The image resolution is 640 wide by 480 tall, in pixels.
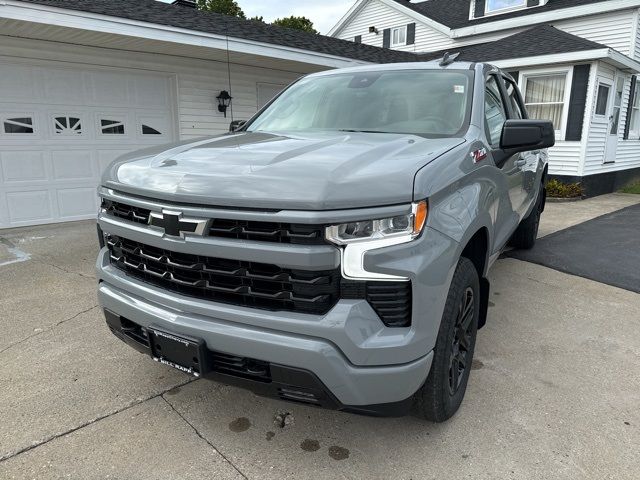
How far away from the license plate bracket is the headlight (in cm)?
71

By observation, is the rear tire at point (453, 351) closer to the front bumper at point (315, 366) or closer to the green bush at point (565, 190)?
the front bumper at point (315, 366)

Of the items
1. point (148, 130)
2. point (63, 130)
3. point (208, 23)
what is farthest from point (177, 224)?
point (208, 23)

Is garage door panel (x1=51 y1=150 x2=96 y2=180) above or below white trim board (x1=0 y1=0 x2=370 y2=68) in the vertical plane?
below

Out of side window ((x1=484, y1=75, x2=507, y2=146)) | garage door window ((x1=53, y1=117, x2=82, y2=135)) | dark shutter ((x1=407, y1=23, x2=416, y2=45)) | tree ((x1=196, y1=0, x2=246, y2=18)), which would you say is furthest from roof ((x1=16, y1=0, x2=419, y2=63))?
tree ((x1=196, y1=0, x2=246, y2=18))

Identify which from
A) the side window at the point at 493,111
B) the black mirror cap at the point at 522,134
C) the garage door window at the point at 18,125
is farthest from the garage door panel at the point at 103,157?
the black mirror cap at the point at 522,134

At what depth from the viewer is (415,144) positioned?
95.0 inches

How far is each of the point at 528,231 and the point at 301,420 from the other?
425 cm

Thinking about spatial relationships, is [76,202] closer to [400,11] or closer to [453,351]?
[453,351]

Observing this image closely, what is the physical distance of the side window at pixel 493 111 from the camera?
10.4 ft

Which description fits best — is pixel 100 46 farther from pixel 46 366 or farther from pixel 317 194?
pixel 317 194

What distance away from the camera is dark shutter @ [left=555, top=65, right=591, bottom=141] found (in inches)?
425

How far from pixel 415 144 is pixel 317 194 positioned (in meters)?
0.82

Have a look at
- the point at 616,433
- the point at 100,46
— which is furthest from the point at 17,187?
the point at 616,433

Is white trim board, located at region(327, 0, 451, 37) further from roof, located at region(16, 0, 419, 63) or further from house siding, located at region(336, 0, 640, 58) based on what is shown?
roof, located at region(16, 0, 419, 63)
